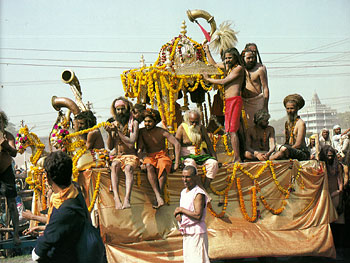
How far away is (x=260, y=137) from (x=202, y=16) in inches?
124

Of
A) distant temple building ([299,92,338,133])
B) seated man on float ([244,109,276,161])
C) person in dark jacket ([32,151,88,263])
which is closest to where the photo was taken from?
person in dark jacket ([32,151,88,263])

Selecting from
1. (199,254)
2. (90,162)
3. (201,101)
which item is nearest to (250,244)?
(199,254)

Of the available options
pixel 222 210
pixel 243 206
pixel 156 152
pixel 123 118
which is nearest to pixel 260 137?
pixel 243 206

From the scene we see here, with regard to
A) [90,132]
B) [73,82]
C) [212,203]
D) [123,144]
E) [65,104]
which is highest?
[73,82]

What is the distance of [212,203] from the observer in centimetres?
846

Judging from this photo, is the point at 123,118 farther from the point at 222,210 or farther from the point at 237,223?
the point at 237,223

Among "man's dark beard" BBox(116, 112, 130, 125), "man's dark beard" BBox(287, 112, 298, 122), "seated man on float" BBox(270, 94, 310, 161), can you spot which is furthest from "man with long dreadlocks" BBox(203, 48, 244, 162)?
"man's dark beard" BBox(116, 112, 130, 125)

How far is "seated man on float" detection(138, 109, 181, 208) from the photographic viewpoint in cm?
797

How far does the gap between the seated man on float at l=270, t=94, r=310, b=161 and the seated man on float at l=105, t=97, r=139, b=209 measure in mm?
2569

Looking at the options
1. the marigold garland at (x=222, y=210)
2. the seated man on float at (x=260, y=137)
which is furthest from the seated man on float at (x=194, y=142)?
the seated man on float at (x=260, y=137)

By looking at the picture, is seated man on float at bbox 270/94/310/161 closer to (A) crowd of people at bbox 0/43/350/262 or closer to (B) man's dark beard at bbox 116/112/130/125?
(A) crowd of people at bbox 0/43/350/262

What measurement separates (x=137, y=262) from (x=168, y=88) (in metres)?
3.12

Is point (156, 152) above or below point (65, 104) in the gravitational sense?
below

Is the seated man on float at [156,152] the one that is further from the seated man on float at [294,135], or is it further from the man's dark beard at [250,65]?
the man's dark beard at [250,65]
